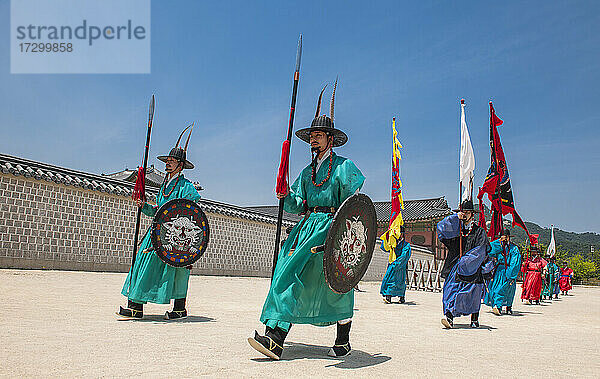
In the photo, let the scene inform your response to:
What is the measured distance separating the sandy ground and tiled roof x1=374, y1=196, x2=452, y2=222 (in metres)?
27.5

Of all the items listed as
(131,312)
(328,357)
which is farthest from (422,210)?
(328,357)

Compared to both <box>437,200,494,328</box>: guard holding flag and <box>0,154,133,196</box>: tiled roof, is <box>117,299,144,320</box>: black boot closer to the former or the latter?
<box>437,200,494,328</box>: guard holding flag

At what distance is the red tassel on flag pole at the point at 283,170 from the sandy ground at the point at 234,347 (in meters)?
1.23

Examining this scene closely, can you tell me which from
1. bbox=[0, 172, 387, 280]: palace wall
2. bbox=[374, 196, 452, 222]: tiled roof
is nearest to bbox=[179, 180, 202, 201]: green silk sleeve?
bbox=[0, 172, 387, 280]: palace wall

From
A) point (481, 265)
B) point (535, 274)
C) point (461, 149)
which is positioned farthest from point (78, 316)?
point (535, 274)

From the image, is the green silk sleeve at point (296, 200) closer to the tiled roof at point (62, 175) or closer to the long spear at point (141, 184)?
the long spear at point (141, 184)

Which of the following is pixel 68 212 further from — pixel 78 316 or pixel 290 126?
pixel 290 126

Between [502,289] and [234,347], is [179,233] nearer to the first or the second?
[234,347]

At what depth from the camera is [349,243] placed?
3.73m

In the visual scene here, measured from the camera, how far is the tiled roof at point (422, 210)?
3403 centimetres

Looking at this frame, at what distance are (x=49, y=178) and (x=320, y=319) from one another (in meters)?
11.1

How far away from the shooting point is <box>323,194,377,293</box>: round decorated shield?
3488mm

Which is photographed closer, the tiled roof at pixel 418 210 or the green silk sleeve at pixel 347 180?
the green silk sleeve at pixel 347 180

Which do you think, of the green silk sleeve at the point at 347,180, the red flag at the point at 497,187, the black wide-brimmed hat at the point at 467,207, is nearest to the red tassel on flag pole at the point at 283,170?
the green silk sleeve at the point at 347,180
